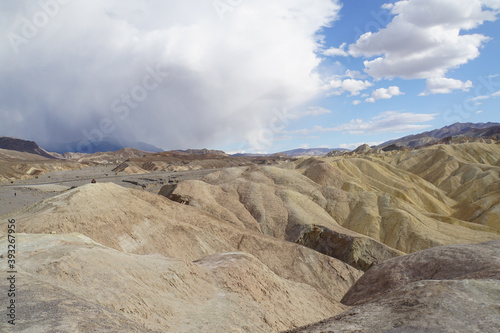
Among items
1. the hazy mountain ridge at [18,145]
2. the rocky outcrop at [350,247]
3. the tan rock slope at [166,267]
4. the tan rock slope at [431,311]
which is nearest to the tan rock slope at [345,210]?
the rocky outcrop at [350,247]

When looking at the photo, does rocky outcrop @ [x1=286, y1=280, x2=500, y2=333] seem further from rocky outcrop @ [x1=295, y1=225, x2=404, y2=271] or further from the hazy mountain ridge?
the hazy mountain ridge

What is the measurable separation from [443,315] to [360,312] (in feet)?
6.23

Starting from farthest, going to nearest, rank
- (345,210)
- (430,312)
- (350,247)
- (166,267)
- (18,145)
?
(18,145) < (345,210) < (350,247) < (166,267) < (430,312)

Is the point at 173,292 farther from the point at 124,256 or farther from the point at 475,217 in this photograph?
the point at 475,217

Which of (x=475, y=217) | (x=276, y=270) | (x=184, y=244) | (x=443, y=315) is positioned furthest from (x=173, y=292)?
(x=475, y=217)

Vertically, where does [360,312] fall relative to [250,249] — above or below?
above

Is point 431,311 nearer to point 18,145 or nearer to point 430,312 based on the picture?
point 430,312

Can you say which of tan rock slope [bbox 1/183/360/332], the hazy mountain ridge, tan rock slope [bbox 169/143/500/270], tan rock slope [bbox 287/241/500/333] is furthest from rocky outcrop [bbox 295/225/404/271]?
the hazy mountain ridge

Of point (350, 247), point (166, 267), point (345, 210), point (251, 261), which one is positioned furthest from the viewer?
point (345, 210)

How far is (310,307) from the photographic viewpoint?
15.2 m

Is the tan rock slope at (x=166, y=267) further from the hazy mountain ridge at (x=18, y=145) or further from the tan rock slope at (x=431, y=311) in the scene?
the hazy mountain ridge at (x=18, y=145)

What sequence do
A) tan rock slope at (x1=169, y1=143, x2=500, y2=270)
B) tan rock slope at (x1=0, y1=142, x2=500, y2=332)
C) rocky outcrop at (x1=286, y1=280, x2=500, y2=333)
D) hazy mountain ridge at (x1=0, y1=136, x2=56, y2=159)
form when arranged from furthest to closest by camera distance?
hazy mountain ridge at (x1=0, y1=136, x2=56, y2=159)
tan rock slope at (x1=169, y1=143, x2=500, y2=270)
tan rock slope at (x1=0, y1=142, x2=500, y2=332)
rocky outcrop at (x1=286, y1=280, x2=500, y2=333)

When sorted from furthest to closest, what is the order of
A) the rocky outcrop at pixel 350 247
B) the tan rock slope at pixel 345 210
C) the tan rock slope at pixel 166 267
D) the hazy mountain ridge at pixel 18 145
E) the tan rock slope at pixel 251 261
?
the hazy mountain ridge at pixel 18 145, the tan rock slope at pixel 345 210, the rocky outcrop at pixel 350 247, the tan rock slope at pixel 166 267, the tan rock slope at pixel 251 261

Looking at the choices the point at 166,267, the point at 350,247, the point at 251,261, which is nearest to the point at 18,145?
the point at 350,247
